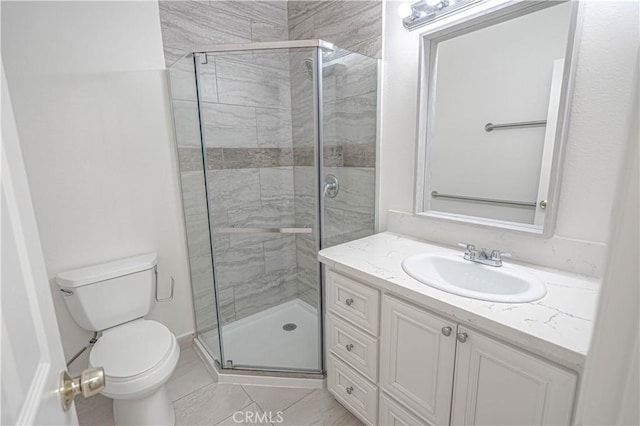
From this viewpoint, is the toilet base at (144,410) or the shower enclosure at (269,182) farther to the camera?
the shower enclosure at (269,182)

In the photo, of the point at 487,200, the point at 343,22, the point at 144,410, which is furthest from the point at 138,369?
the point at 343,22

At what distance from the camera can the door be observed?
1.34 feet

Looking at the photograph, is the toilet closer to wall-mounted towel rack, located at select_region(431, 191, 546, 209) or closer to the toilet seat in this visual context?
the toilet seat

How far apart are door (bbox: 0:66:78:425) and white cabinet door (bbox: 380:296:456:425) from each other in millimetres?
995

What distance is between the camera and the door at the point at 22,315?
410 mm

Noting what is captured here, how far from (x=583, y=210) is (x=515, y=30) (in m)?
0.76

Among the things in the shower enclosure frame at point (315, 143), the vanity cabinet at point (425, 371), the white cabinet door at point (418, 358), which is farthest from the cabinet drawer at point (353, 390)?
the shower enclosure frame at point (315, 143)

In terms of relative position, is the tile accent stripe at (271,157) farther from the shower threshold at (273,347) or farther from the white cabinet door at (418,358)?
the shower threshold at (273,347)

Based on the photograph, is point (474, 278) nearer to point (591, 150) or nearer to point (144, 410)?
point (591, 150)

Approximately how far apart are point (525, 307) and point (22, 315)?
1214 millimetres

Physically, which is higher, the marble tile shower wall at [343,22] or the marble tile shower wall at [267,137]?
the marble tile shower wall at [343,22]

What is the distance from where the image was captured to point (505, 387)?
36.3 inches

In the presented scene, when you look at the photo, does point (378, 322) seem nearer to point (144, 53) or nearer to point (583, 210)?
point (583, 210)

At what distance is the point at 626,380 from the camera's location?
1.04ft
